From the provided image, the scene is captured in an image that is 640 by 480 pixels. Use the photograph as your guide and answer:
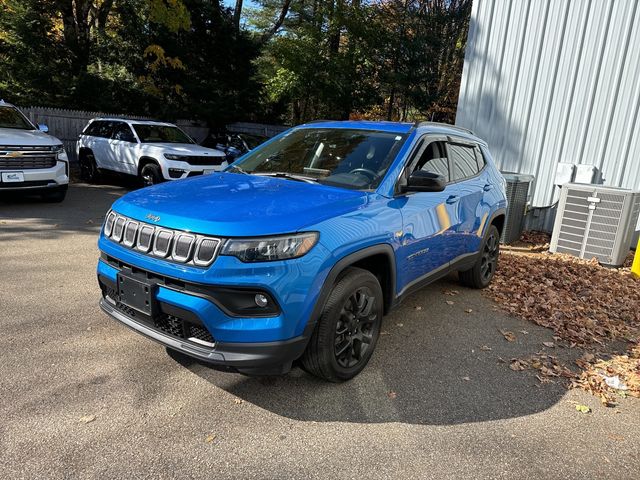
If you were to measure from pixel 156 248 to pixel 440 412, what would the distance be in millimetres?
2055

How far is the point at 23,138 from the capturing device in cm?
770

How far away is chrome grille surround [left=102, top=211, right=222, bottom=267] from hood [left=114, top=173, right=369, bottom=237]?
43mm

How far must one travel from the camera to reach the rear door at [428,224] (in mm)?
3529

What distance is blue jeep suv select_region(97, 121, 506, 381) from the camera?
100 inches

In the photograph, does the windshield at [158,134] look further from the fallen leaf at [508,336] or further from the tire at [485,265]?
the fallen leaf at [508,336]

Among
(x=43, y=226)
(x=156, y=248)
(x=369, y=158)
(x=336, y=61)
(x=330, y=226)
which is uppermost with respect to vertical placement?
(x=336, y=61)

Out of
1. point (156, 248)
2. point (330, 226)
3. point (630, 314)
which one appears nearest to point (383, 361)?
point (330, 226)

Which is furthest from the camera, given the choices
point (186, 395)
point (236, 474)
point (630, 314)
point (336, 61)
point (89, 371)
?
point (336, 61)

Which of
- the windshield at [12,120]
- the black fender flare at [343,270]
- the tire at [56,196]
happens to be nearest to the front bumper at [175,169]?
the tire at [56,196]

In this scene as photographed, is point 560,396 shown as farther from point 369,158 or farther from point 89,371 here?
point 89,371

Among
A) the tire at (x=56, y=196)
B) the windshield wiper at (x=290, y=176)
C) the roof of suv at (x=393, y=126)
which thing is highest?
the roof of suv at (x=393, y=126)

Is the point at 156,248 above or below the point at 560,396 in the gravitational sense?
above

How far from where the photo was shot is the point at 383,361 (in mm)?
3607

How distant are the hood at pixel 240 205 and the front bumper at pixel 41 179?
565 cm
